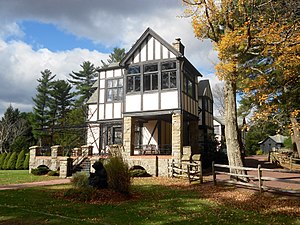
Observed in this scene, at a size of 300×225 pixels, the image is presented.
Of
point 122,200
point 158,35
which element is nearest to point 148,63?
point 158,35

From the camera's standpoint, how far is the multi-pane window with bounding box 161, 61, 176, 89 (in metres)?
17.8

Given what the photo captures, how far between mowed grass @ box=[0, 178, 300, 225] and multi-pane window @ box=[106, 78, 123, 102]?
12564mm

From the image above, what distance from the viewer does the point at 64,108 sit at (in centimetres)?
5069

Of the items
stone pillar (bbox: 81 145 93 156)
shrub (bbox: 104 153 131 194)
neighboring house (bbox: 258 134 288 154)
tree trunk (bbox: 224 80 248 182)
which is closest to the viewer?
shrub (bbox: 104 153 131 194)

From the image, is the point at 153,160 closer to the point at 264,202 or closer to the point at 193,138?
the point at 193,138

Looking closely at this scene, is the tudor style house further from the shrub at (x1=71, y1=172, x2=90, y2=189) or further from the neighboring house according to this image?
the neighboring house

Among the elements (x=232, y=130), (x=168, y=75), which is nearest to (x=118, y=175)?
(x=232, y=130)

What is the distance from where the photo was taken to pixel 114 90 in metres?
22.2

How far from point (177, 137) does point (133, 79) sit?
532 centimetres

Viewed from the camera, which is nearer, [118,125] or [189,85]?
[189,85]

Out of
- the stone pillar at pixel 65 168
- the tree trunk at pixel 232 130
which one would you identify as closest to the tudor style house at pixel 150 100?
the stone pillar at pixel 65 168

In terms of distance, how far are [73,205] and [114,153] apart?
260 centimetres

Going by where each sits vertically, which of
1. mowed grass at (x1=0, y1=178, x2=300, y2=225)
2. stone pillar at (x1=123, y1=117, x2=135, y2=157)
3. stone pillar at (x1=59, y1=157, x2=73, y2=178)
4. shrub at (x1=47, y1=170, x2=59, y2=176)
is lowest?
mowed grass at (x1=0, y1=178, x2=300, y2=225)

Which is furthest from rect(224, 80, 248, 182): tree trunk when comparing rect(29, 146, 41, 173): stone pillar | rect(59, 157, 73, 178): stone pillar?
rect(29, 146, 41, 173): stone pillar
